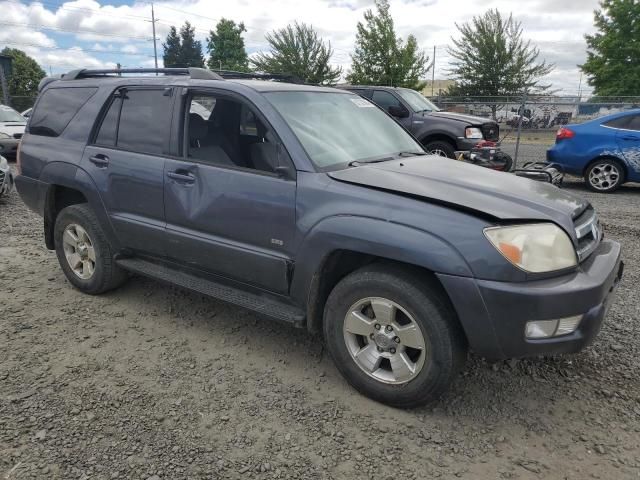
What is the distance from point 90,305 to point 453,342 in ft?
9.92

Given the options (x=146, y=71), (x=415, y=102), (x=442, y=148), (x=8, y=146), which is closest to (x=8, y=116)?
(x=8, y=146)

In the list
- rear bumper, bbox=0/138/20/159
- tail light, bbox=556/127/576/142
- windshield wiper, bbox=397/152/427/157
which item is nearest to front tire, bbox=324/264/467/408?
windshield wiper, bbox=397/152/427/157

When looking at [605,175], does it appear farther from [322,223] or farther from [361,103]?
[322,223]

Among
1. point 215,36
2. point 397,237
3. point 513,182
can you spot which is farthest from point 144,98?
point 215,36

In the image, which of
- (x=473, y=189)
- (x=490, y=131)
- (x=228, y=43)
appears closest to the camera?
(x=473, y=189)

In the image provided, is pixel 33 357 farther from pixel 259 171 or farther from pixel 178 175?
pixel 259 171

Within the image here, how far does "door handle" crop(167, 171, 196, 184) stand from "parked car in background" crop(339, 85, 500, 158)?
21.8 feet

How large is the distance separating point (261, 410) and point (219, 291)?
2.97ft

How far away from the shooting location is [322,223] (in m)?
2.82

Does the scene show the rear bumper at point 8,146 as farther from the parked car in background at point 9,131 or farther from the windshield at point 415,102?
the windshield at point 415,102

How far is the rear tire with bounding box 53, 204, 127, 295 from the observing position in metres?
4.10

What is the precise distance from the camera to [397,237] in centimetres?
257

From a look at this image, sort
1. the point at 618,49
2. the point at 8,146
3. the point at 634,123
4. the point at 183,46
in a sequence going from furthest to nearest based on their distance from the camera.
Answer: the point at 183,46 → the point at 618,49 → the point at 8,146 → the point at 634,123

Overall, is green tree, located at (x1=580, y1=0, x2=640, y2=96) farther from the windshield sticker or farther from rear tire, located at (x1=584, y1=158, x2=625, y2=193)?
the windshield sticker
